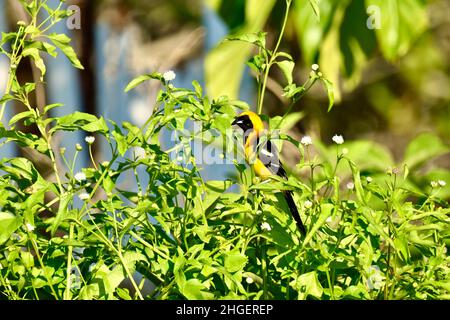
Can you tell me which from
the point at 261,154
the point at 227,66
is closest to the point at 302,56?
the point at 227,66

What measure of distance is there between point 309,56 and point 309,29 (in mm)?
70

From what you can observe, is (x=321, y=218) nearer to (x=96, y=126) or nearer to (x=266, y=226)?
(x=266, y=226)

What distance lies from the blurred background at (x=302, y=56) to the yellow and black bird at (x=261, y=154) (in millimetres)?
174

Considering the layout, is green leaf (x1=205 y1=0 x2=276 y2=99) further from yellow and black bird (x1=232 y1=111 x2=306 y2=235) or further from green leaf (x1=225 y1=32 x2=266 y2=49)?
green leaf (x1=225 y1=32 x2=266 y2=49)

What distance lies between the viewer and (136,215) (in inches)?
52.2

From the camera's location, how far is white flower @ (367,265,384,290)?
4.37ft

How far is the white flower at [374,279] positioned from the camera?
1333 mm

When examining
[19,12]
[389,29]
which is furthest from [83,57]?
[389,29]

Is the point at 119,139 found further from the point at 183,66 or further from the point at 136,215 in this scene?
the point at 183,66

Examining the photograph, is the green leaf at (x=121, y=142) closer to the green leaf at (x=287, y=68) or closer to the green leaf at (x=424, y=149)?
the green leaf at (x=287, y=68)

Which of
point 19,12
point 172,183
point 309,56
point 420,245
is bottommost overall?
point 420,245

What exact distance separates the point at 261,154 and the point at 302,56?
1.67 meters

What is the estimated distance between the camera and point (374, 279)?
53.3 inches

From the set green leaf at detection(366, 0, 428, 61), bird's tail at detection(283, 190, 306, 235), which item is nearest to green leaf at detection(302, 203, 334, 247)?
bird's tail at detection(283, 190, 306, 235)
